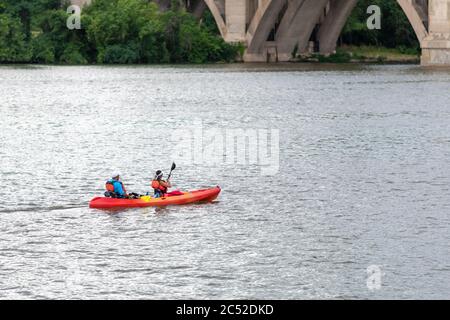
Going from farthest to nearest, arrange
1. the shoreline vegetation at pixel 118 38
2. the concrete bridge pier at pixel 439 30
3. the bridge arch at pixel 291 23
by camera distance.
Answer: the bridge arch at pixel 291 23 → the shoreline vegetation at pixel 118 38 → the concrete bridge pier at pixel 439 30

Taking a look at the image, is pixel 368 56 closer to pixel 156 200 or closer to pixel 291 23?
pixel 291 23

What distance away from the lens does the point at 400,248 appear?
102 feet

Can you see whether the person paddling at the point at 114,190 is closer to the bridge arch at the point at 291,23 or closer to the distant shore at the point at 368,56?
the bridge arch at the point at 291,23

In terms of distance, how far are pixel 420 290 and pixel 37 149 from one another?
2865cm

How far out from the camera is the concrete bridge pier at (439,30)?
333 ft

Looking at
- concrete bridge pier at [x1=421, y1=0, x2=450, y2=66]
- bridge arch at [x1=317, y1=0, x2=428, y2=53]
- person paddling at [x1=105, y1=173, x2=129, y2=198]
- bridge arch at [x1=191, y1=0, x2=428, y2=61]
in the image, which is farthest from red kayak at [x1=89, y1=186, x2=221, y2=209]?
bridge arch at [x1=317, y1=0, x2=428, y2=53]

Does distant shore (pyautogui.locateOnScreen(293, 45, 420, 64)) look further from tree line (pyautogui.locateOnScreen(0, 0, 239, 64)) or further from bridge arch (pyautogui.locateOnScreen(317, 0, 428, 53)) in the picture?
tree line (pyautogui.locateOnScreen(0, 0, 239, 64))

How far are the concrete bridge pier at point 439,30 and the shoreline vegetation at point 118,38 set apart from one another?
960 inches

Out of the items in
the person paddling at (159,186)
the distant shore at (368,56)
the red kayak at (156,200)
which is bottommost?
the distant shore at (368,56)

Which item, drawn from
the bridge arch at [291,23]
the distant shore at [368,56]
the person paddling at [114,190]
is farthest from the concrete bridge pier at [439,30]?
the person paddling at [114,190]

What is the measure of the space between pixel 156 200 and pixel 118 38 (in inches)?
3381

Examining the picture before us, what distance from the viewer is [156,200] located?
36.8 metres
